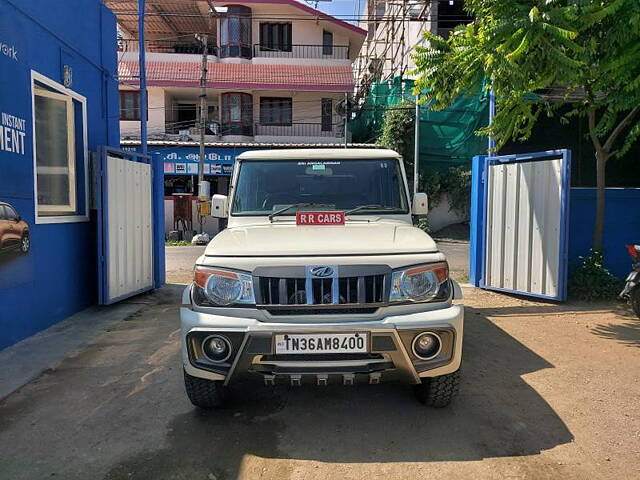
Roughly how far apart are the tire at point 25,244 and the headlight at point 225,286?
3364mm

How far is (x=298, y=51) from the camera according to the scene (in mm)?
26531

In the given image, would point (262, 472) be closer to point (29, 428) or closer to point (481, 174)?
point (29, 428)

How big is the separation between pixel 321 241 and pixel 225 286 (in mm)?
729

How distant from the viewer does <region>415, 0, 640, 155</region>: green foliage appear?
222 inches

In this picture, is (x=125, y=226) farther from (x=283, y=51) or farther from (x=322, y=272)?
(x=283, y=51)

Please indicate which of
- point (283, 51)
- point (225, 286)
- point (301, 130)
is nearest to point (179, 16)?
point (283, 51)

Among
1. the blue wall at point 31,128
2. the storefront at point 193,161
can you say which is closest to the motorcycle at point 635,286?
the blue wall at point 31,128

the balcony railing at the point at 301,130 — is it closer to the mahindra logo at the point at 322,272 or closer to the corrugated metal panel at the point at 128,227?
the corrugated metal panel at the point at 128,227

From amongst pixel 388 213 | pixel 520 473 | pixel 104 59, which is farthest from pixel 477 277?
pixel 104 59

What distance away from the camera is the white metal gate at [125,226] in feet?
24.0

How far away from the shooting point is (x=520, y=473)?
307 cm

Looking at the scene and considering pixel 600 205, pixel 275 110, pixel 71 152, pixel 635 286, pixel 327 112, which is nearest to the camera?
pixel 635 286

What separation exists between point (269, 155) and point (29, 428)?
2.96m

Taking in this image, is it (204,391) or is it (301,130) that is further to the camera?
(301,130)
